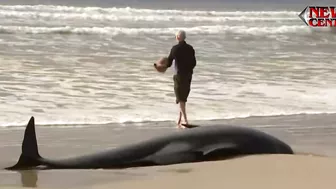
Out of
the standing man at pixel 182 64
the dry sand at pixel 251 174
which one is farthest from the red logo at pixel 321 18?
the dry sand at pixel 251 174

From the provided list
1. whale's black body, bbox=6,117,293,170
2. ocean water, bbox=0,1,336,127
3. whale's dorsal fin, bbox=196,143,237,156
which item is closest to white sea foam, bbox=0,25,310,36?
ocean water, bbox=0,1,336,127

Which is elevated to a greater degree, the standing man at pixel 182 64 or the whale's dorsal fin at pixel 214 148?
the standing man at pixel 182 64

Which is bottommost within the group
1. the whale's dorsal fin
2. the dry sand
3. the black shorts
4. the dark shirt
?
the dry sand

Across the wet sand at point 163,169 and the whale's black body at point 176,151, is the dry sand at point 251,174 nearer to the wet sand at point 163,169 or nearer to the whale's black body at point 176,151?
the wet sand at point 163,169

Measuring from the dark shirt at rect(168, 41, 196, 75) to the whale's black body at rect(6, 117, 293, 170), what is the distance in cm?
337

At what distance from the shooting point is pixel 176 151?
626cm

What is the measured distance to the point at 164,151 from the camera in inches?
247

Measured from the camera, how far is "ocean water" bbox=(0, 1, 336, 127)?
10258 mm

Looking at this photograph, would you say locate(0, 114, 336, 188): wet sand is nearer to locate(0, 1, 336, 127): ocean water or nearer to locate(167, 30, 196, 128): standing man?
locate(0, 1, 336, 127): ocean water

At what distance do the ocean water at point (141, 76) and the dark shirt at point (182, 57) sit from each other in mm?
782

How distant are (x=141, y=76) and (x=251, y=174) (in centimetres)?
825

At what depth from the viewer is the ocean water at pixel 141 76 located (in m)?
10.3

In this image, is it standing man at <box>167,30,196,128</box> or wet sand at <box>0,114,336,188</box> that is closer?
wet sand at <box>0,114,336,188</box>

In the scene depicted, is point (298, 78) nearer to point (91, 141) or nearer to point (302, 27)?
point (91, 141)
